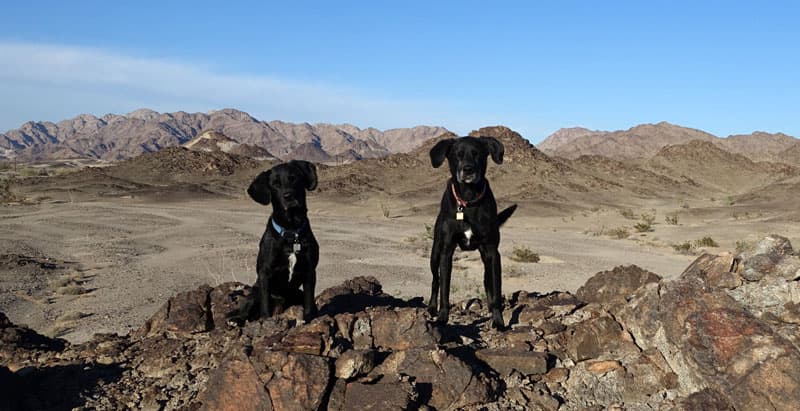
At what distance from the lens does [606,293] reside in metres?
6.84

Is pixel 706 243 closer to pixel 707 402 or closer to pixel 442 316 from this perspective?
pixel 442 316

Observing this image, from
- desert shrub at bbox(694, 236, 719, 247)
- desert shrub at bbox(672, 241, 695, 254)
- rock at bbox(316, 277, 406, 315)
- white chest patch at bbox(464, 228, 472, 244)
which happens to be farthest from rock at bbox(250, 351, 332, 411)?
desert shrub at bbox(694, 236, 719, 247)

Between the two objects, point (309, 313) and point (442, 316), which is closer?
point (309, 313)

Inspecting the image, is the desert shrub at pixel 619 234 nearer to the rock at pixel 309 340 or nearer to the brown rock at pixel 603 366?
the brown rock at pixel 603 366

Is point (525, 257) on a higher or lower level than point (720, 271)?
lower

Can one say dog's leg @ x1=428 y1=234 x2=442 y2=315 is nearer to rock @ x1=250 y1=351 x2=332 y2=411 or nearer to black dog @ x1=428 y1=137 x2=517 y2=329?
black dog @ x1=428 y1=137 x2=517 y2=329

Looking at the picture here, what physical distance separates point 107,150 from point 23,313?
210m

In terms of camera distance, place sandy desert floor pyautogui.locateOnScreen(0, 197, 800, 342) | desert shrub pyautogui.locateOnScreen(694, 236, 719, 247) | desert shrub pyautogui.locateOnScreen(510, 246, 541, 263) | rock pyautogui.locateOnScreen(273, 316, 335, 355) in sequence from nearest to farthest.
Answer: rock pyautogui.locateOnScreen(273, 316, 335, 355) → sandy desert floor pyautogui.locateOnScreen(0, 197, 800, 342) → desert shrub pyautogui.locateOnScreen(510, 246, 541, 263) → desert shrub pyautogui.locateOnScreen(694, 236, 719, 247)

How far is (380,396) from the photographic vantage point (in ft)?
12.6

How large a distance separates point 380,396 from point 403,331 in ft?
2.90

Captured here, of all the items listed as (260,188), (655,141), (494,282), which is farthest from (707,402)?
(655,141)

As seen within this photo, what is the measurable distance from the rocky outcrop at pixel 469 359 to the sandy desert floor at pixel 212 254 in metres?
4.24

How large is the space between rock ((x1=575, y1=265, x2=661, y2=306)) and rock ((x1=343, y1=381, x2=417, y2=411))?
3473 mm

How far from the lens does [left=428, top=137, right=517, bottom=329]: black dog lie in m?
5.44
